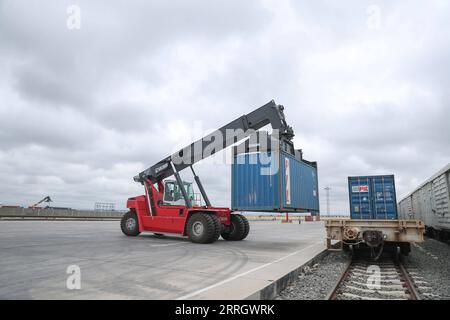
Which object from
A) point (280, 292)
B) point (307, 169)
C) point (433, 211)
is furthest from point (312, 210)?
point (280, 292)

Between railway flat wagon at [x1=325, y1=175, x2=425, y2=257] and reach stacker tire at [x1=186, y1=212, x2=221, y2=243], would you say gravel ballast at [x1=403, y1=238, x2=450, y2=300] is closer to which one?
railway flat wagon at [x1=325, y1=175, x2=425, y2=257]

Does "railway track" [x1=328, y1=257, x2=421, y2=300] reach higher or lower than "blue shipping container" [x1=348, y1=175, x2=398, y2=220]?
lower

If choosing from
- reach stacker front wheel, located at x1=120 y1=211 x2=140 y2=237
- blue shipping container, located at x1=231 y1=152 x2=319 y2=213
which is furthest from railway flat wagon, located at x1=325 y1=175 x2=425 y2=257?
reach stacker front wheel, located at x1=120 y1=211 x2=140 y2=237

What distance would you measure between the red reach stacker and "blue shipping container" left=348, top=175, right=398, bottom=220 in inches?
157

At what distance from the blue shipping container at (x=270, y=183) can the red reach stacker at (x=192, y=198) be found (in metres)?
0.76

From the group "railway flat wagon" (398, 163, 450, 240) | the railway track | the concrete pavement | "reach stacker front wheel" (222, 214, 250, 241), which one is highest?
"railway flat wagon" (398, 163, 450, 240)

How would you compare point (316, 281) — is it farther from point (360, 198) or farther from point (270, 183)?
point (360, 198)

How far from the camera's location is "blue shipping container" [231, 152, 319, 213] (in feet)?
35.7

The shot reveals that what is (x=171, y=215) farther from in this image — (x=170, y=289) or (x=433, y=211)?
(x=433, y=211)

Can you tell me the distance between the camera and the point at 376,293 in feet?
19.3

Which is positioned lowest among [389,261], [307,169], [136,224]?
[389,261]

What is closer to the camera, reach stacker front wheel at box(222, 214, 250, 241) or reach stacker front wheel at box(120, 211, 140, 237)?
reach stacker front wheel at box(222, 214, 250, 241)

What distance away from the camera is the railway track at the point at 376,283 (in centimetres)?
565
